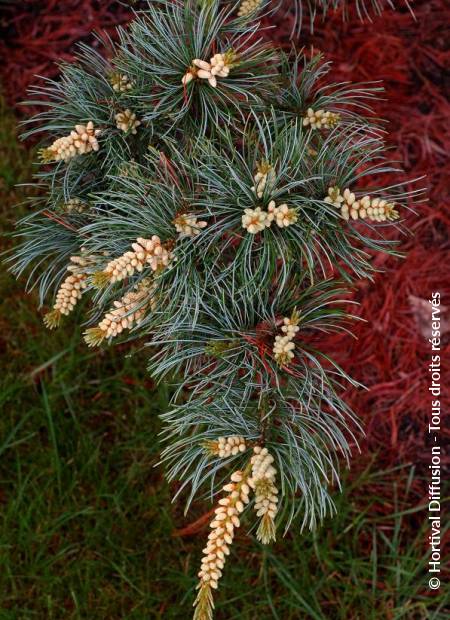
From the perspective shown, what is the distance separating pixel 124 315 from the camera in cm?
87

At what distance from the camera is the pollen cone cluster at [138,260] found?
78 cm

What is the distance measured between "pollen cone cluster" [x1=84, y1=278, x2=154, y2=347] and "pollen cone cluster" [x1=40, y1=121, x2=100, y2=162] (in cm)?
19

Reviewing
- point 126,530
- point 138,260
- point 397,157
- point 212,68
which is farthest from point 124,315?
point 397,157

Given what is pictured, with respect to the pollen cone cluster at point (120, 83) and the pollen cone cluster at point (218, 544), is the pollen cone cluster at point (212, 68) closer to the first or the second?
the pollen cone cluster at point (120, 83)

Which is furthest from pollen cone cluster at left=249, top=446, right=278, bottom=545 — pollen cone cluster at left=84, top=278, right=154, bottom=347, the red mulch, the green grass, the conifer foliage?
the red mulch

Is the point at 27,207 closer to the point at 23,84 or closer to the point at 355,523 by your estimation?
the point at 23,84

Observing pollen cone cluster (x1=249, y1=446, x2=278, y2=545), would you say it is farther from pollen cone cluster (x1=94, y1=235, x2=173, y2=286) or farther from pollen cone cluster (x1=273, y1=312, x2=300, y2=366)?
pollen cone cluster (x1=94, y1=235, x2=173, y2=286)

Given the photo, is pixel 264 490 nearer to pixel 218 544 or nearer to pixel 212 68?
pixel 218 544

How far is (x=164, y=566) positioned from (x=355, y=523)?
0.41m

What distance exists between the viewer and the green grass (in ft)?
4.54

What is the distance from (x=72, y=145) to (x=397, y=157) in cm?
88

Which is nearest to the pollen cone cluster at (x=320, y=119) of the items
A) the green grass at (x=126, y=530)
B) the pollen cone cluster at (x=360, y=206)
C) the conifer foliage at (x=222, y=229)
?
the conifer foliage at (x=222, y=229)

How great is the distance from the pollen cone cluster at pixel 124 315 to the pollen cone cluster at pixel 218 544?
241 mm

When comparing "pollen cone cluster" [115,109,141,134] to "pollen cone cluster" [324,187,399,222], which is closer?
"pollen cone cluster" [324,187,399,222]
